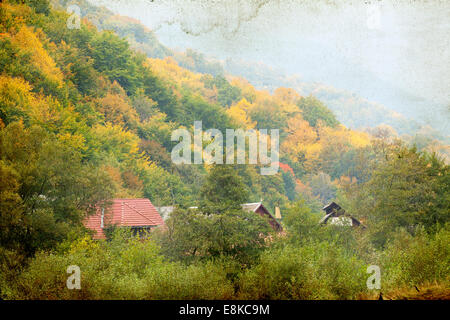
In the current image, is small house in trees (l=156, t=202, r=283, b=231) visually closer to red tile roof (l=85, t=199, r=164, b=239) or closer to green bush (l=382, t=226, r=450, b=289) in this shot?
red tile roof (l=85, t=199, r=164, b=239)

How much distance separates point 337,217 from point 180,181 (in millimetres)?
4416

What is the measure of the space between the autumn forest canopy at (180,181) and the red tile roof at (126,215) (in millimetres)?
182

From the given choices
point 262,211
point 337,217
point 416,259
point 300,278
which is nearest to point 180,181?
point 262,211

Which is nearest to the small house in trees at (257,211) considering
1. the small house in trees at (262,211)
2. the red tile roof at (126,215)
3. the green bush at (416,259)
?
the small house in trees at (262,211)

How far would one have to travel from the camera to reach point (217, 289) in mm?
8117

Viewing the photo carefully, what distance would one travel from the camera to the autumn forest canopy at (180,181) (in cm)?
845

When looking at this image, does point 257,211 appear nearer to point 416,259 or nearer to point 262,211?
point 262,211

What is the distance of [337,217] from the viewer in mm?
11625

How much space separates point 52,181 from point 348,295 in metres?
6.41

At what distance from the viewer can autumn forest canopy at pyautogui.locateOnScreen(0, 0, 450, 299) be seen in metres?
8.45

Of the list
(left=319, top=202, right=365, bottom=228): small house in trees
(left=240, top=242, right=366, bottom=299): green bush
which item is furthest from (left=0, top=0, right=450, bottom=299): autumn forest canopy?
(left=319, top=202, right=365, bottom=228): small house in trees

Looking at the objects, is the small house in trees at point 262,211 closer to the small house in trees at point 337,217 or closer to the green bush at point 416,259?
the small house in trees at point 337,217
